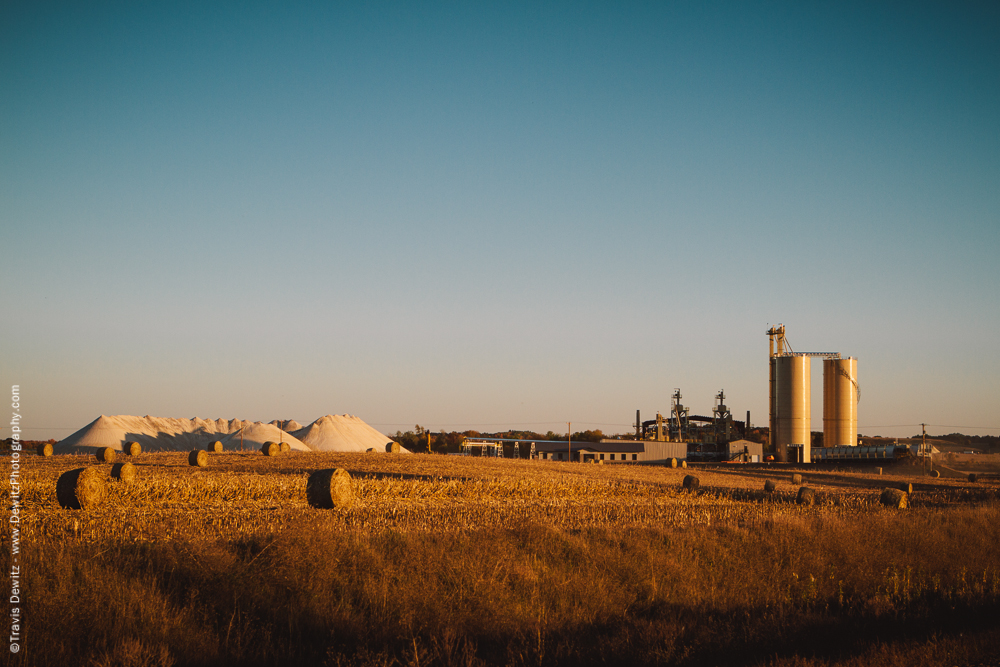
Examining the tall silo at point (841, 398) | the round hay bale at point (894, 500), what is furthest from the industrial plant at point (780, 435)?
the round hay bale at point (894, 500)

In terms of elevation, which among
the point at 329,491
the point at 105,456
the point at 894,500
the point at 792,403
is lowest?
the point at 105,456

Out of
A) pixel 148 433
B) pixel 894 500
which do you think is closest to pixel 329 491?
pixel 894 500

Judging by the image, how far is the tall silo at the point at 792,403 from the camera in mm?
67500

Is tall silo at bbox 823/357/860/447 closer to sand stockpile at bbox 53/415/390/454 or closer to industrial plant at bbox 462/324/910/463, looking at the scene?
industrial plant at bbox 462/324/910/463

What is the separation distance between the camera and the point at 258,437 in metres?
86.0

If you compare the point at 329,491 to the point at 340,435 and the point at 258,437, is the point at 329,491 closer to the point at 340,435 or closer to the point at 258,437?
the point at 258,437

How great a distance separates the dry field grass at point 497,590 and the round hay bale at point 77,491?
789 mm

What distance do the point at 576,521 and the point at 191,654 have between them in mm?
10684

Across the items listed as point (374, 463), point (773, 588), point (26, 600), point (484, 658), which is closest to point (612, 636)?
point (484, 658)

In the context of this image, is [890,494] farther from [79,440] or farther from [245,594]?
[79,440]

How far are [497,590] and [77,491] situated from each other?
42.4ft

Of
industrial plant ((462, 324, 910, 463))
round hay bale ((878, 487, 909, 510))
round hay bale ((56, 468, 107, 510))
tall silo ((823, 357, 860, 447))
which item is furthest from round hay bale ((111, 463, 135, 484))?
tall silo ((823, 357, 860, 447))

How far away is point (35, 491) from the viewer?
19891mm

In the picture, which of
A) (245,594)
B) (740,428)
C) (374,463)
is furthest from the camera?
(740,428)
